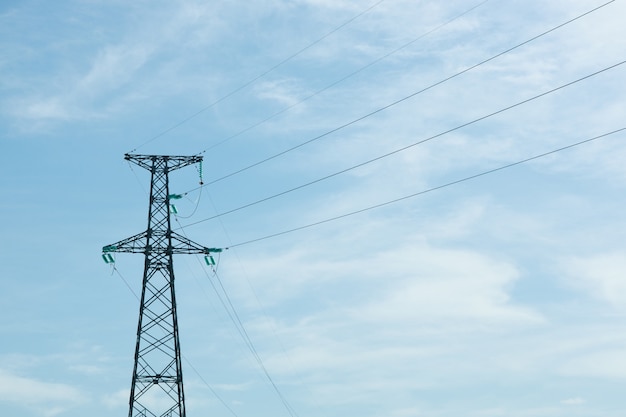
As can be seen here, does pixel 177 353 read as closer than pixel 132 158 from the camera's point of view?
Yes

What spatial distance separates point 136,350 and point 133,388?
2549 millimetres

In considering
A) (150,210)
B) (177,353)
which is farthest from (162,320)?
(150,210)

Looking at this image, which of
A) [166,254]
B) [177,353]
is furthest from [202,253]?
[177,353]

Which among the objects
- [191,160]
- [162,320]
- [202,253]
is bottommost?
[162,320]

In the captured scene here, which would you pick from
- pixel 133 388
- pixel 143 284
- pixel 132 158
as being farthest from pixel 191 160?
pixel 133 388

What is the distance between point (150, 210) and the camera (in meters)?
77.0

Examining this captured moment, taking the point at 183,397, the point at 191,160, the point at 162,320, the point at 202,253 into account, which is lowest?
the point at 183,397

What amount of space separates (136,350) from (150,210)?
10421 mm

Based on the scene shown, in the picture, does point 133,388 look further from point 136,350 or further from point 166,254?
point 166,254

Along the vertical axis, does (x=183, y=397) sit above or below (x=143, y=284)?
below

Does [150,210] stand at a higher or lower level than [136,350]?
higher

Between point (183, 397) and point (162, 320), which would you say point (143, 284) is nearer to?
point (162, 320)

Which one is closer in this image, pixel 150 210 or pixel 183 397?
pixel 183 397

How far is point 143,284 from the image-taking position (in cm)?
7425
